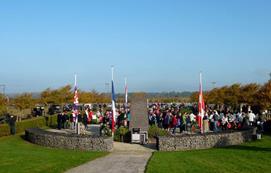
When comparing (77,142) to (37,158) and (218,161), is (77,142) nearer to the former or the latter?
(37,158)

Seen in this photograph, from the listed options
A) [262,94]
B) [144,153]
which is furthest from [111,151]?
[262,94]

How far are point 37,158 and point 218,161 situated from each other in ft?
27.2

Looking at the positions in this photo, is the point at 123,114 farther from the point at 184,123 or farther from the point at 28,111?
the point at 28,111

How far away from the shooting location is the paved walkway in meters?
17.7

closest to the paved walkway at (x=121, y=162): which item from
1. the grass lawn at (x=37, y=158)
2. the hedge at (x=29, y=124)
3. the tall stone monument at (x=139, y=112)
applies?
the grass lawn at (x=37, y=158)

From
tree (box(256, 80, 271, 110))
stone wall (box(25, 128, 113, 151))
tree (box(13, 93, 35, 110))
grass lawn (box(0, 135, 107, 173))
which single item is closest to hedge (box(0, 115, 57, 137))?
grass lawn (box(0, 135, 107, 173))

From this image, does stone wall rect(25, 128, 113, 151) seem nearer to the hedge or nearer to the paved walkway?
the paved walkway

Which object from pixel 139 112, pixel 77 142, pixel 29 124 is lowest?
pixel 77 142

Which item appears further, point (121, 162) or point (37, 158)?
point (37, 158)

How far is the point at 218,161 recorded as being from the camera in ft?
64.4

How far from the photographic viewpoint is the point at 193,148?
25062 mm

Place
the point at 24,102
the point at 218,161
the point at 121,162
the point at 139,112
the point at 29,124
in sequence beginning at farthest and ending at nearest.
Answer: the point at 24,102 < the point at 29,124 < the point at 139,112 < the point at 121,162 < the point at 218,161

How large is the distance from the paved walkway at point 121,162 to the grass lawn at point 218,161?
54 cm

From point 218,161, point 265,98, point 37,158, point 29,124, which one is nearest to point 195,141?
point 218,161
